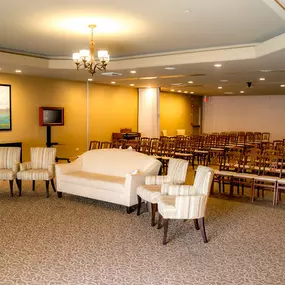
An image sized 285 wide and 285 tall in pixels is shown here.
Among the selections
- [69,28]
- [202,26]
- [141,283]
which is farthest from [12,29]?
[141,283]

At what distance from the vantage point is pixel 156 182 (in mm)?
5793

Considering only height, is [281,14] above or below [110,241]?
above

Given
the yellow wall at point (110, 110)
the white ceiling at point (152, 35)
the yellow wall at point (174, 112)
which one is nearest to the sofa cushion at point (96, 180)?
the white ceiling at point (152, 35)

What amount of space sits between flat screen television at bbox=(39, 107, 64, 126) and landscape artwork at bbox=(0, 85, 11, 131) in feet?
3.38

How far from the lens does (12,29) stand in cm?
623

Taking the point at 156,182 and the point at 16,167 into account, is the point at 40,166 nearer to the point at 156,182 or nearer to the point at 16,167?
the point at 16,167

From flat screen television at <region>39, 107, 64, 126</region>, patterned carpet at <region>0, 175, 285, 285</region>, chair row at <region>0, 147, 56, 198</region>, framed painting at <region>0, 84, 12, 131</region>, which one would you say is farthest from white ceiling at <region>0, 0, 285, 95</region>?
patterned carpet at <region>0, 175, 285, 285</region>

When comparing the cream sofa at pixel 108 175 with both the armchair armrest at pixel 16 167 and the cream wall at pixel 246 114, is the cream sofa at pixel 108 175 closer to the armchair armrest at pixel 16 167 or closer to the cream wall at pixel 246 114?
the armchair armrest at pixel 16 167

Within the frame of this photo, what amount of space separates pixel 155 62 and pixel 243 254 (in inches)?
203

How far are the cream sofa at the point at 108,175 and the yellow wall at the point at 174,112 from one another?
9.82 meters

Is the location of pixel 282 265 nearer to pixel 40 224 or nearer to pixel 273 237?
pixel 273 237

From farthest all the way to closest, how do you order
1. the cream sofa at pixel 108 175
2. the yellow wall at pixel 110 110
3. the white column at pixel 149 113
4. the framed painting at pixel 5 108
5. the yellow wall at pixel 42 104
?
1. the white column at pixel 149 113
2. the yellow wall at pixel 110 110
3. the yellow wall at pixel 42 104
4. the framed painting at pixel 5 108
5. the cream sofa at pixel 108 175

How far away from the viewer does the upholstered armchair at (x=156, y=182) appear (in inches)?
207

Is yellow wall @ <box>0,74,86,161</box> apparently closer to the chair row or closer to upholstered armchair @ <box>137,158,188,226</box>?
the chair row
